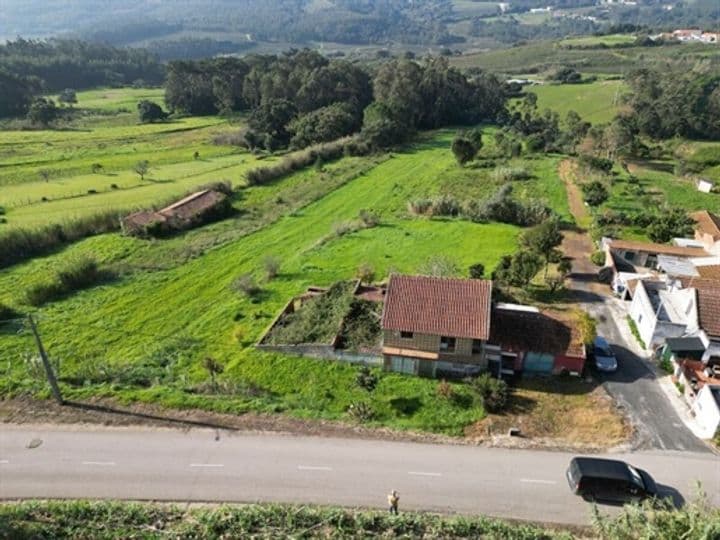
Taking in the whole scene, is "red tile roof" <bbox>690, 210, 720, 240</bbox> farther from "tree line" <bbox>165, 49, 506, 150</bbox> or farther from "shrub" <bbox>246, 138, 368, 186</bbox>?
"tree line" <bbox>165, 49, 506, 150</bbox>

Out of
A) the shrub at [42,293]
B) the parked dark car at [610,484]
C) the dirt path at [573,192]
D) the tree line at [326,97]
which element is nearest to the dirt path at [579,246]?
the dirt path at [573,192]

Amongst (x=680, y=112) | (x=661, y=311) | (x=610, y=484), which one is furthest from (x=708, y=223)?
(x=680, y=112)

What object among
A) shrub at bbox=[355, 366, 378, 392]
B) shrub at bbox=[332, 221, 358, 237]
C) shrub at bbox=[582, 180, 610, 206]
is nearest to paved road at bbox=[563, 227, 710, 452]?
shrub at bbox=[355, 366, 378, 392]

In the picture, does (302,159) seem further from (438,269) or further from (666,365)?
(666,365)

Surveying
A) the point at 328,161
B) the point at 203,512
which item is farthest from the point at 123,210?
the point at 203,512

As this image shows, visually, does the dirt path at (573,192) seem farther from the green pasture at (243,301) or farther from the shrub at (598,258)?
the shrub at (598,258)
